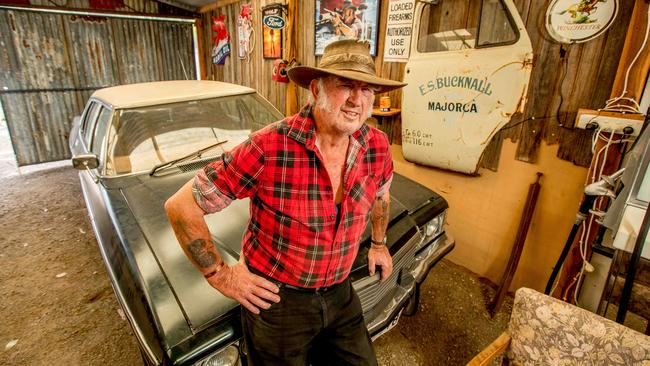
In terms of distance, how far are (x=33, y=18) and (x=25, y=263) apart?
16.5ft

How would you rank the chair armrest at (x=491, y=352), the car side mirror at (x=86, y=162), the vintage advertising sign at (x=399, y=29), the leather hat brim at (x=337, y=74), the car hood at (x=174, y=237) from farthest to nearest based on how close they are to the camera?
1. the vintage advertising sign at (x=399, y=29)
2. the car side mirror at (x=86, y=162)
3. the chair armrest at (x=491, y=352)
4. the car hood at (x=174, y=237)
5. the leather hat brim at (x=337, y=74)

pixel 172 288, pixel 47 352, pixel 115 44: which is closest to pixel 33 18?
pixel 115 44

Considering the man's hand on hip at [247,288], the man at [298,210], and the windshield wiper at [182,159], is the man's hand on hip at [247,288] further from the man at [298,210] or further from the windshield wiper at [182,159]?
the windshield wiper at [182,159]

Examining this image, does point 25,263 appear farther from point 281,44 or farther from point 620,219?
point 620,219

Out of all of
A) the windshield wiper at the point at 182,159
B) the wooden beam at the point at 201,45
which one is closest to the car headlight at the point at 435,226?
the windshield wiper at the point at 182,159

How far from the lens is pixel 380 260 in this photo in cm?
171

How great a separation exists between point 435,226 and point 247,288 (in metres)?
1.63

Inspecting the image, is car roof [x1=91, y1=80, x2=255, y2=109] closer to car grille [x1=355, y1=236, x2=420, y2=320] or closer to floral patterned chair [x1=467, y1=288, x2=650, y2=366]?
car grille [x1=355, y1=236, x2=420, y2=320]

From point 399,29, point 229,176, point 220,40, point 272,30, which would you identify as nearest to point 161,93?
point 229,176

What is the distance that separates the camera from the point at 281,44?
4.99 m

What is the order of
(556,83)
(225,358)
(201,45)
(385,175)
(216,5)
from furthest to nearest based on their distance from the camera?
(201,45) → (216,5) → (556,83) → (385,175) → (225,358)

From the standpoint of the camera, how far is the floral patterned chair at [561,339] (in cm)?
134

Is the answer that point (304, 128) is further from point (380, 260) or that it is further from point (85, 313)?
point (85, 313)

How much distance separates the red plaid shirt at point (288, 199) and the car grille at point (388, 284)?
15.7 inches
